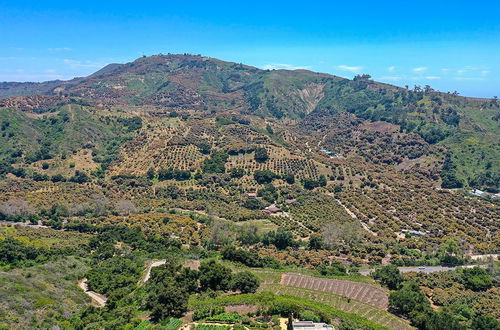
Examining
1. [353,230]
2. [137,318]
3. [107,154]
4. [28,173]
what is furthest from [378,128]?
[137,318]

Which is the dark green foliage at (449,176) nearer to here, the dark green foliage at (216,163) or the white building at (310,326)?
the dark green foliage at (216,163)

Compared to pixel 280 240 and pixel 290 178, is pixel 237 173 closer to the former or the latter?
pixel 290 178

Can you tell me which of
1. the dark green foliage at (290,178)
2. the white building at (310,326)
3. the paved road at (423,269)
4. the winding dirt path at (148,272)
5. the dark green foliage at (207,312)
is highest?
the dark green foliage at (290,178)

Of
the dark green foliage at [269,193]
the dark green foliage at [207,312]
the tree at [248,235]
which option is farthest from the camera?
the dark green foliage at [269,193]

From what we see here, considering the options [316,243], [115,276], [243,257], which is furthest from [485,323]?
[115,276]

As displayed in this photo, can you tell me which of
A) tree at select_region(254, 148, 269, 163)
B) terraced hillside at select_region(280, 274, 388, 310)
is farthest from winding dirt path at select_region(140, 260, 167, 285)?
tree at select_region(254, 148, 269, 163)

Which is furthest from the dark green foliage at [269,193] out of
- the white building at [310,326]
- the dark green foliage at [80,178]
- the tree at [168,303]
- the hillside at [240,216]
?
the white building at [310,326]
